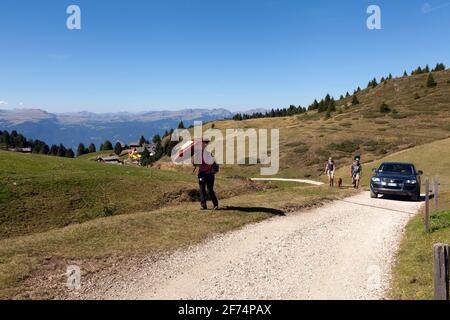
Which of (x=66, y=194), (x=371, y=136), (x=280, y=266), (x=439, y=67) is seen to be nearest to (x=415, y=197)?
(x=280, y=266)

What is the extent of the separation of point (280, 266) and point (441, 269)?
13.2 ft

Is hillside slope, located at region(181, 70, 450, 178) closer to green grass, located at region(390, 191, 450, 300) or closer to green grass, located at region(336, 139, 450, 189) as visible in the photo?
green grass, located at region(336, 139, 450, 189)

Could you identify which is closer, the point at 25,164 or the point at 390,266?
the point at 390,266

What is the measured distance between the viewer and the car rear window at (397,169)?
2255cm

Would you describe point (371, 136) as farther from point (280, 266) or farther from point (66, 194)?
point (280, 266)

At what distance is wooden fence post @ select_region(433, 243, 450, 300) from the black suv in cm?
1638

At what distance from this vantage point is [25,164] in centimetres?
2369

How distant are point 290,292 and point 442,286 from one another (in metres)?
2.75

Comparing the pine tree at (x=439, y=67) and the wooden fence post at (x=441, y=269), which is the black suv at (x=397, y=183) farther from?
the pine tree at (x=439, y=67)
